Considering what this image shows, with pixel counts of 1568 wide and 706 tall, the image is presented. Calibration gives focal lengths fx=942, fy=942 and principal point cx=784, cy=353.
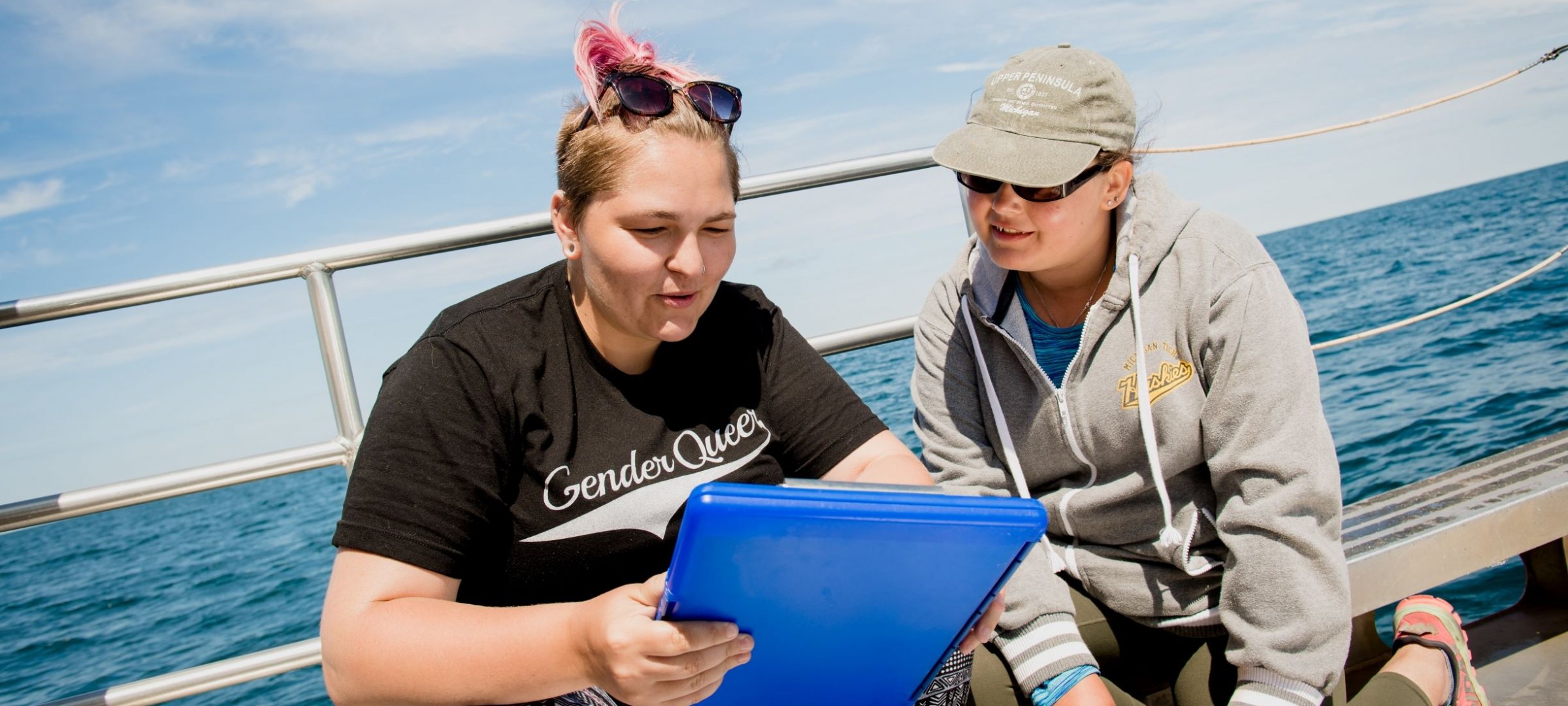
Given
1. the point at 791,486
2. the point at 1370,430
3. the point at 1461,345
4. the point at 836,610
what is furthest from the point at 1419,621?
the point at 1461,345

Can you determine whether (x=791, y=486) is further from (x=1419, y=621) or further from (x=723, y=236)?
(x=1419, y=621)

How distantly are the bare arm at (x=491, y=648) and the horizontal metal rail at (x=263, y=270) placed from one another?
101 cm

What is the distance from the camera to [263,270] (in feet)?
6.17

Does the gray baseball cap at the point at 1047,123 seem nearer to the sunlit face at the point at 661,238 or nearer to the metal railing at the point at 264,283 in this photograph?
the sunlit face at the point at 661,238

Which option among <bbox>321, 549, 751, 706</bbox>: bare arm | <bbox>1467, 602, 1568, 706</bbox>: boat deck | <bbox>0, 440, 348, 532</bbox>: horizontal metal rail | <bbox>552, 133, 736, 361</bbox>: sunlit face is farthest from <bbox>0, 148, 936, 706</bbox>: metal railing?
<bbox>1467, 602, 1568, 706</bbox>: boat deck

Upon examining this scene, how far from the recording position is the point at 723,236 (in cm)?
134

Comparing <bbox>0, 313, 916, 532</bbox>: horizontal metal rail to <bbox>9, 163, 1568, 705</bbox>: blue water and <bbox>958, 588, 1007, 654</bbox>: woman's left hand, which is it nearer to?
<bbox>9, 163, 1568, 705</bbox>: blue water

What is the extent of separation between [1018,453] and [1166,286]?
0.39 meters

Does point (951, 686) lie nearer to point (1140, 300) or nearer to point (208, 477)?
point (1140, 300)

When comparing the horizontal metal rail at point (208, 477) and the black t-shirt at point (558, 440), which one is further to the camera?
the horizontal metal rail at point (208, 477)

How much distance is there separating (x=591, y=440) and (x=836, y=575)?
1.71 ft

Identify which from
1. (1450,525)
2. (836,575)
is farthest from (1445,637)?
(836,575)

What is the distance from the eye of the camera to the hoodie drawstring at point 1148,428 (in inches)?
60.4

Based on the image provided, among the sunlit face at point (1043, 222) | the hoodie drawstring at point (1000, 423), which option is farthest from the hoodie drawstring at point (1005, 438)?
the sunlit face at point (1043, 222)
